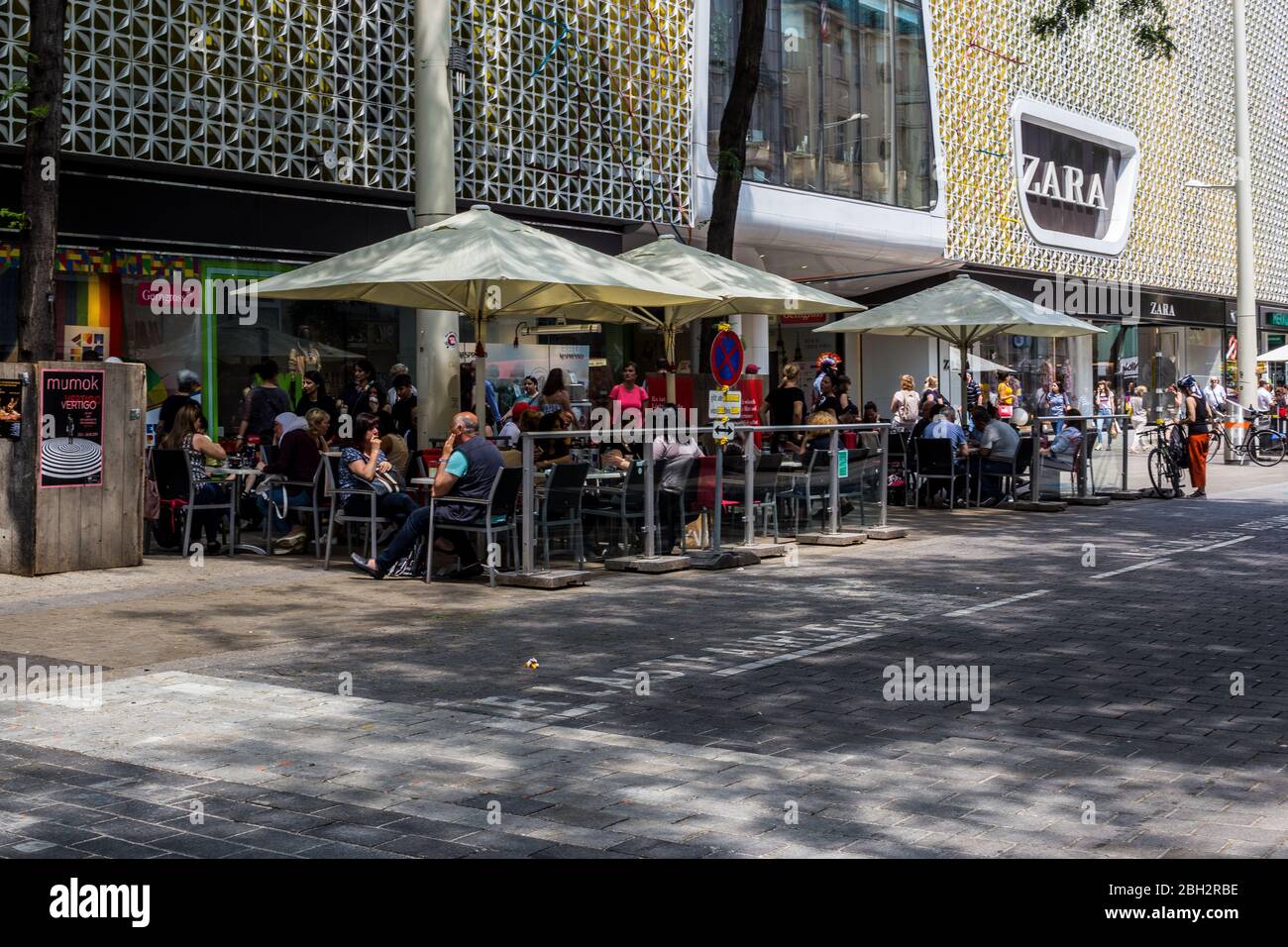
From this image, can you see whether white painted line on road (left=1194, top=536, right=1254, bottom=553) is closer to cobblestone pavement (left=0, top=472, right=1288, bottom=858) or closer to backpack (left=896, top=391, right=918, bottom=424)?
cobblestone pavement (left=0, top=472, right=1288, bottom=858)

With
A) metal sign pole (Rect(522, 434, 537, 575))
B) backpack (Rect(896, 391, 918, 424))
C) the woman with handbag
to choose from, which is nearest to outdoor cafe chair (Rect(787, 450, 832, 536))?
metal sign pole (Rect(522, 434, 537, 575))

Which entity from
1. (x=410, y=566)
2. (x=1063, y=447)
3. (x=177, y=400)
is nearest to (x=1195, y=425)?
(x=1063, y=447)

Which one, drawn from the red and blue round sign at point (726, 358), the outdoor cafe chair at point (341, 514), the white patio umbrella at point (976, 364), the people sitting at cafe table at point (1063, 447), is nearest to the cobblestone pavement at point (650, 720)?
the outdoor cafe chair at point (341, 514)

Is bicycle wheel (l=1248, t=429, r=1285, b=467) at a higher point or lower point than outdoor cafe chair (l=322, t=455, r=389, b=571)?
higher

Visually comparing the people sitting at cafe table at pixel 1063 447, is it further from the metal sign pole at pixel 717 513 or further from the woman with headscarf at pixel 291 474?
the woman with headscarf at pixel 291 474

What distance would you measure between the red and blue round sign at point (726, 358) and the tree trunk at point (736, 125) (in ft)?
8.11

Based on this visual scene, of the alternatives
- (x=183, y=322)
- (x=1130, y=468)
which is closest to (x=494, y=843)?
(x=183, y=322)

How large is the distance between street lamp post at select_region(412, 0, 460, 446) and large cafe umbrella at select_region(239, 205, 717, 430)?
227 centimetres

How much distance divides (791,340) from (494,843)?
91.5 feet

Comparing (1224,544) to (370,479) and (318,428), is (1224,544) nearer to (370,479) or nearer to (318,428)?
(370,479)

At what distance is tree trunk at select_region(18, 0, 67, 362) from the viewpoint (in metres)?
12.6

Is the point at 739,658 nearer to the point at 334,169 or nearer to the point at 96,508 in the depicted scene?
the point at 96,508

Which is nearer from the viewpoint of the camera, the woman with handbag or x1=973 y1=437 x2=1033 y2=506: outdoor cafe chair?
the woman with handbag

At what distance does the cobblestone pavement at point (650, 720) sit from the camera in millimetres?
5301
